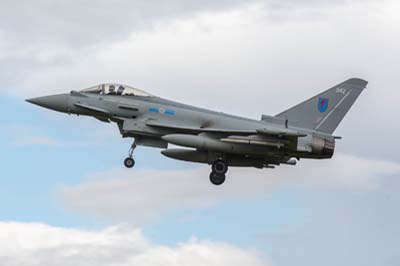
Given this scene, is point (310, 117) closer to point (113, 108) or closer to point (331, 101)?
point (331, 101)

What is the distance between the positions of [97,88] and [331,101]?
9156mm

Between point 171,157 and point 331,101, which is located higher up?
point 331,101

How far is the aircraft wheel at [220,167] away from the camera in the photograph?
37219 millimetres

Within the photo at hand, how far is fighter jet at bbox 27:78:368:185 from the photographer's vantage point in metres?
36.6

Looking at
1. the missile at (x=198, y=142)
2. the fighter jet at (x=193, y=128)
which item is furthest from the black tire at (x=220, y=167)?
the missile at (x=198, y=142)

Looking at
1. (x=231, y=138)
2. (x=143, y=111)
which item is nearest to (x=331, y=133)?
(x=231, y=138)

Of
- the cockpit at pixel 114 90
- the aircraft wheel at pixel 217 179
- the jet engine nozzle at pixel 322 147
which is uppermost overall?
the cockpit at pixel 114 90

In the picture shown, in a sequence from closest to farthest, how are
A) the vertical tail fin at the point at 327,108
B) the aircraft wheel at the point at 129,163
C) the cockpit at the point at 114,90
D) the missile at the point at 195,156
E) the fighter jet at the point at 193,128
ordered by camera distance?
the aircraft wheel at the point at 129,163 < the fighter jet at the point at 193,128 < the cockpit at the point at 114,90 < the missile at the point at 195,156 < the vertical tail fin at the point at 327,108

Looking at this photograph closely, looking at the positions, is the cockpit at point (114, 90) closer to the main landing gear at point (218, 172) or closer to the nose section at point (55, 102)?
the nose section at point (55, 102)

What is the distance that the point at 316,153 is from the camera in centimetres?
3691

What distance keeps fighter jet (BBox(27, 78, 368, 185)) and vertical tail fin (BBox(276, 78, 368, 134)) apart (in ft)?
1.01

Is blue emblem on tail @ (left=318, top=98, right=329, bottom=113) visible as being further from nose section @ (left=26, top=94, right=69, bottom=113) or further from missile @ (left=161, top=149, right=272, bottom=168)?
nose section @ (left=26, top=94, right=69, bottom=113)

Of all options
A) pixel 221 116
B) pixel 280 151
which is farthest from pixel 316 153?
pixel 221 116

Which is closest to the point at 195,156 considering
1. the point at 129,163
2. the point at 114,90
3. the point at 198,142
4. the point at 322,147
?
the point at 198,142
